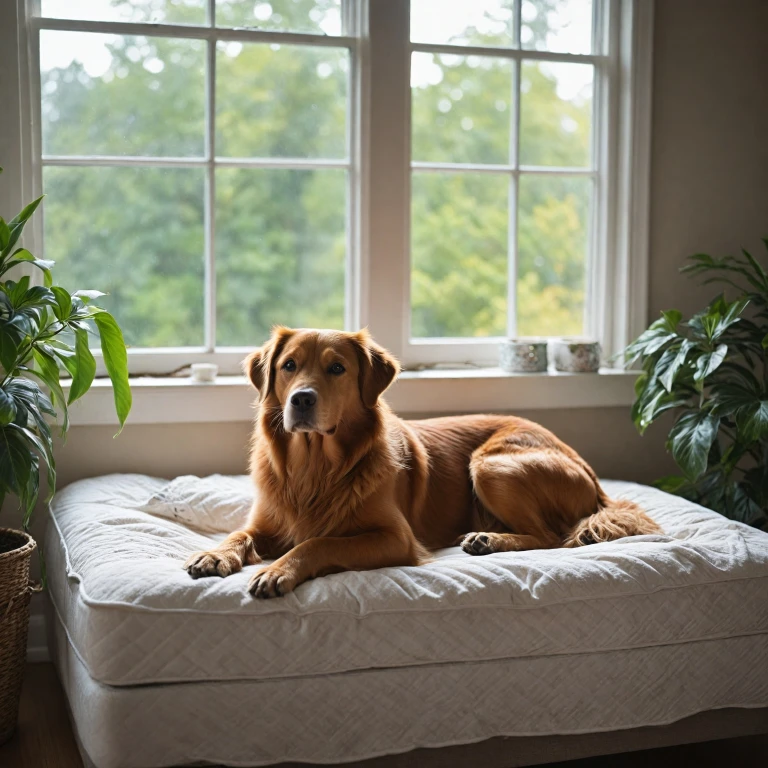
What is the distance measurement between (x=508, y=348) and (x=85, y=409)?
1397 millimetres

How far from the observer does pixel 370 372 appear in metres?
2.37

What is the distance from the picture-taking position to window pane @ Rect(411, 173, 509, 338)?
3.27 m

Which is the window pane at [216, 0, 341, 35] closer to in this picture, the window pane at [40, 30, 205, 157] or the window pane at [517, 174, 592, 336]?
the window pane at [40, 30, 205, 157]

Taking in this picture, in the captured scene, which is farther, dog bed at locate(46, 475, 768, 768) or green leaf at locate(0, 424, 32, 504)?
green leaf at locate(0, 424, 32, 504)

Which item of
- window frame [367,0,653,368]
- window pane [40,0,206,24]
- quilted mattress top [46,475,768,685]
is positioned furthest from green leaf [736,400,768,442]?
window pane [40,0,206,24]

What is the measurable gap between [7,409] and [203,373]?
3.02 ft

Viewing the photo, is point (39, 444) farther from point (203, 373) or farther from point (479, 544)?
point (479, 544)

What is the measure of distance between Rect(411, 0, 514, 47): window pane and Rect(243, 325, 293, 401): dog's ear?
1335 mm

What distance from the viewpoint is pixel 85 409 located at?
9.30 ft

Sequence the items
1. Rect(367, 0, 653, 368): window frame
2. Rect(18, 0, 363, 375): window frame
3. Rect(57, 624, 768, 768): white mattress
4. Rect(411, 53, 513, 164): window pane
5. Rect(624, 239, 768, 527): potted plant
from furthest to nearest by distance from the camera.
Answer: Rect(411, 53, 513, 164): window pane, Rect(367, 0, 653, 368): window frame, Rect(18, 0, 363, 375): window frame, Rect(624, 239, 768, 527): potted plant, Rect(57, 624, 768, 768): white mattress

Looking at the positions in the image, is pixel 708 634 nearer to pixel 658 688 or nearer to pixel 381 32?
pixel 658 688

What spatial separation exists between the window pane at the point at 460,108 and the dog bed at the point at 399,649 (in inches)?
60.7

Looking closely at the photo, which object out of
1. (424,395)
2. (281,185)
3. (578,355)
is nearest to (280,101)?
(281,185)

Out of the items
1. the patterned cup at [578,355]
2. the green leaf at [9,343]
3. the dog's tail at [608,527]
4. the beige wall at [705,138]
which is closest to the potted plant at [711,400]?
the patterned cup at [578,355]
